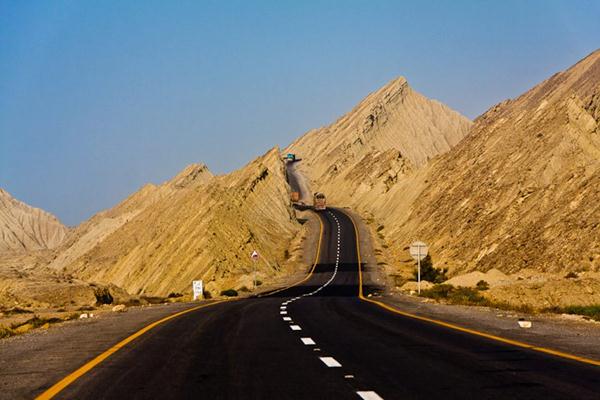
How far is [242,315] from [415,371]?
13.6 m

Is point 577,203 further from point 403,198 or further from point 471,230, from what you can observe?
point 403,198

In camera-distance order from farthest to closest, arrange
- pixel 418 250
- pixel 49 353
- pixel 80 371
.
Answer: pixel 418 250 < pixel 49 353 < pixel 80 371

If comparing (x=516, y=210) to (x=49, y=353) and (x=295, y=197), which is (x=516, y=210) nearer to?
(x=49, y=353)

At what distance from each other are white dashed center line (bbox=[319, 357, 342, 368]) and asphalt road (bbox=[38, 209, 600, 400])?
2cm

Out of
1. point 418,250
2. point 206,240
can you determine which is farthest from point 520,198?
point 418,250

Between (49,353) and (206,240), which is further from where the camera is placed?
(206,240)

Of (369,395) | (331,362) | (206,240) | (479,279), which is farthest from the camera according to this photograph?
(206,240)

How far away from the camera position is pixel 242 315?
2347cm

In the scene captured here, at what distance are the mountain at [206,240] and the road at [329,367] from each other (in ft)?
177

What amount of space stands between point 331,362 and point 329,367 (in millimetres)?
543

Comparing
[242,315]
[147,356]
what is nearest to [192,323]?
[242,315]

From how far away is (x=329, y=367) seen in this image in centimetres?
1090

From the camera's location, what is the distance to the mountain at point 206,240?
3221 inches

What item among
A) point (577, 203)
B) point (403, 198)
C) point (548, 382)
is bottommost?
point (548, 382)
